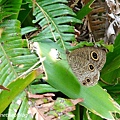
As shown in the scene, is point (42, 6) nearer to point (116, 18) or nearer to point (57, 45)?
point (57, 45)

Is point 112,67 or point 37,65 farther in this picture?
point 112,67

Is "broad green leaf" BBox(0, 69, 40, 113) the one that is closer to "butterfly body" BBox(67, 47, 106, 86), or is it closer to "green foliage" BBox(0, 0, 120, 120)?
"green foliage" BBox(0, 0, 120, 120)

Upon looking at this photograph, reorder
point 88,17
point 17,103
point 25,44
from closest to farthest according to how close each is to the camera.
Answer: point 17,103 < point 25,44 < point 88,17

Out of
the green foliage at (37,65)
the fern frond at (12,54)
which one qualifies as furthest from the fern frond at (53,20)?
the fern frond at (12,54)

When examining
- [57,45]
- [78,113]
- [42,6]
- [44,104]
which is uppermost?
[42,6]

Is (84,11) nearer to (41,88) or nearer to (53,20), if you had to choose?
(53,20)

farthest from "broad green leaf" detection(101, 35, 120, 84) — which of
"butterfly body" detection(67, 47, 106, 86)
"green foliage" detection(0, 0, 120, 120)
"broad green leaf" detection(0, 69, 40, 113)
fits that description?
"broad green leaf" detection(0, 69, 40, 113)

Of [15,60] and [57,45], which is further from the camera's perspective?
[57,45]

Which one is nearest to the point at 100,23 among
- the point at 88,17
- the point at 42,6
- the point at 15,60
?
the point at 88,17

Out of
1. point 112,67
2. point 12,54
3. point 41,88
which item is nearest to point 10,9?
point 12,54
